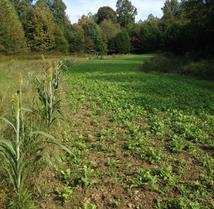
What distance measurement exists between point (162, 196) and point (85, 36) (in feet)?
189

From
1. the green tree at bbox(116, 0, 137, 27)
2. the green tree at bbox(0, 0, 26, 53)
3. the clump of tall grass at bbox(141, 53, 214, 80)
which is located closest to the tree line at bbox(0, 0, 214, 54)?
the green tree at bbox(0, 0, 26, 53)

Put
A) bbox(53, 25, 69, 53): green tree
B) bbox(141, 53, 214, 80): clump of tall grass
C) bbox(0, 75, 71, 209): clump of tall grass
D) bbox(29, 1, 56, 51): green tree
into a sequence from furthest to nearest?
bbox(53, 25, 69, 53): green tree → bbox(29, 1, 56, 51): green tree → bbox(141, 53, 214, 80): clump of tall grass → bbox(0, 75, 71, 209): clump of tall grass

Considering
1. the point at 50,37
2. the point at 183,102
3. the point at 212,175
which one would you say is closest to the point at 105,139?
the point at 212,175

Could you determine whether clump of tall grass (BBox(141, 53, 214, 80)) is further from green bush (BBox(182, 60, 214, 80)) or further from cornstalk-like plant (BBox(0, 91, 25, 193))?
cornstalk-like plant (BBox(0, 91, 25, 193))

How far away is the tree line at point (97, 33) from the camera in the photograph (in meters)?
25.3

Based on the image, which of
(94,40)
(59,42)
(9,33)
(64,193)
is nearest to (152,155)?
(64,193)

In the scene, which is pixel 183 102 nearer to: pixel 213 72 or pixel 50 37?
pixel 213 72

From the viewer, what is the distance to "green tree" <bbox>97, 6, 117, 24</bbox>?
287 feet

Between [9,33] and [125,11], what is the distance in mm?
55323

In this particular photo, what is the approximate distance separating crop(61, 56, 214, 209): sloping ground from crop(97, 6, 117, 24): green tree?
3155 inches

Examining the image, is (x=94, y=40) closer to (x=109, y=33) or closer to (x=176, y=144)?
(x=109, y=33)

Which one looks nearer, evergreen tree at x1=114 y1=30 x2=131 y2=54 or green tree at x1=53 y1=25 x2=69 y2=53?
green tree at x1=53 y1=25 x2=69 y2=53

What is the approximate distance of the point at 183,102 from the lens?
10359 mm

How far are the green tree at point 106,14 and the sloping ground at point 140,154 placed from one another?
80.1 metres
